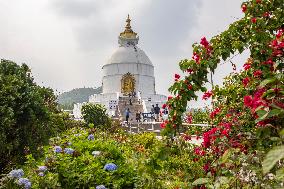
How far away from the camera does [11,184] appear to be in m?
6.75

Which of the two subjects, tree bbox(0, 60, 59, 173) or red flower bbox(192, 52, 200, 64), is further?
tree bbox(0, 60, 59, 173)

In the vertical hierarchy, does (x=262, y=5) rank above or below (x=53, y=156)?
above

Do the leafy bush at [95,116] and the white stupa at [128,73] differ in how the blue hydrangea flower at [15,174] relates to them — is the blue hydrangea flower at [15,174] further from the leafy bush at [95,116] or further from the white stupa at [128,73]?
the white stupa at [128,73]

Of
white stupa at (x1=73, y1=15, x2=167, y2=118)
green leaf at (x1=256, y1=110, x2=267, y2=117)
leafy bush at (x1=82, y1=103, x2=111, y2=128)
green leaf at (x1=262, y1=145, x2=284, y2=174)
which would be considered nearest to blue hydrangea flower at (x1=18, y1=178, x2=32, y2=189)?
green leaf at (x1=256, y1=110, x2=267, y2=117)

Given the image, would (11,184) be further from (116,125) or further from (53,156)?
(116,125)

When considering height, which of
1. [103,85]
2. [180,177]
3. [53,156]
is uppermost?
[103,85]

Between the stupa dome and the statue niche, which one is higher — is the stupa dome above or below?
above

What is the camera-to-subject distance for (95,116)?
78.9ft

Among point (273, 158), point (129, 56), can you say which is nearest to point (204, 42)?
point (273, 158)

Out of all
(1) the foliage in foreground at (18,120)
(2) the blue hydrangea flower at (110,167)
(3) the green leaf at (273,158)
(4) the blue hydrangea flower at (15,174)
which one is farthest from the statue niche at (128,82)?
(3) the green leaf at (273,158)

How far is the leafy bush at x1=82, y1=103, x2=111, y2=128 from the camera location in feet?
78.9

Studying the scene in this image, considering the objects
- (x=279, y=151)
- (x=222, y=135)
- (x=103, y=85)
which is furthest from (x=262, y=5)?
(x=103, y=85)

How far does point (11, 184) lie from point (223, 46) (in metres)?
4.28

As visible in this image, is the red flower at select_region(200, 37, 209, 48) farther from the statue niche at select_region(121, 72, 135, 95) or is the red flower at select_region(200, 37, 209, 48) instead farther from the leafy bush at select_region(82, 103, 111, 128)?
the statue niche at select_region(121, 72, 135, 95)
